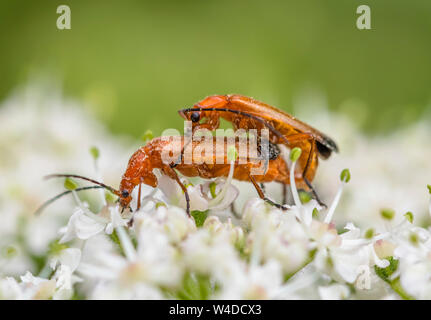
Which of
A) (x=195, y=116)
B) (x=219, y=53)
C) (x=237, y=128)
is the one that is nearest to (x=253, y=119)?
(x=237, y=128)

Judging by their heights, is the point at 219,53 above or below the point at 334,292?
above

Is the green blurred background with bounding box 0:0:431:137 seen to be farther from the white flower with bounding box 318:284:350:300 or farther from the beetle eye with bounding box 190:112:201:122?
the white flower with bounding box 318:284:350:300

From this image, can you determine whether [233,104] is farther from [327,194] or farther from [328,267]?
[327,194]

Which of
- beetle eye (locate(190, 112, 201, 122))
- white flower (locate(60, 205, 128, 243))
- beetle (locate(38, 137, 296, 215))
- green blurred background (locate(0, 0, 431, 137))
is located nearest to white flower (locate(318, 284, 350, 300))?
beetle (locate(38, 137, 296, 215))

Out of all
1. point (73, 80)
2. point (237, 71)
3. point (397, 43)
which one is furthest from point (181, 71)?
point (397, 43)

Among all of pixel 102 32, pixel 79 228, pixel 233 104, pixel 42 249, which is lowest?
pixel 42 249

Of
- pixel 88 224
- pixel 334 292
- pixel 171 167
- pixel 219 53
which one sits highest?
pixel 219 53

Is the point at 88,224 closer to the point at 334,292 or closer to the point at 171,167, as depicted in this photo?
the point at 171,167

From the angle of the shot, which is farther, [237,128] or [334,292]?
[237,128]
